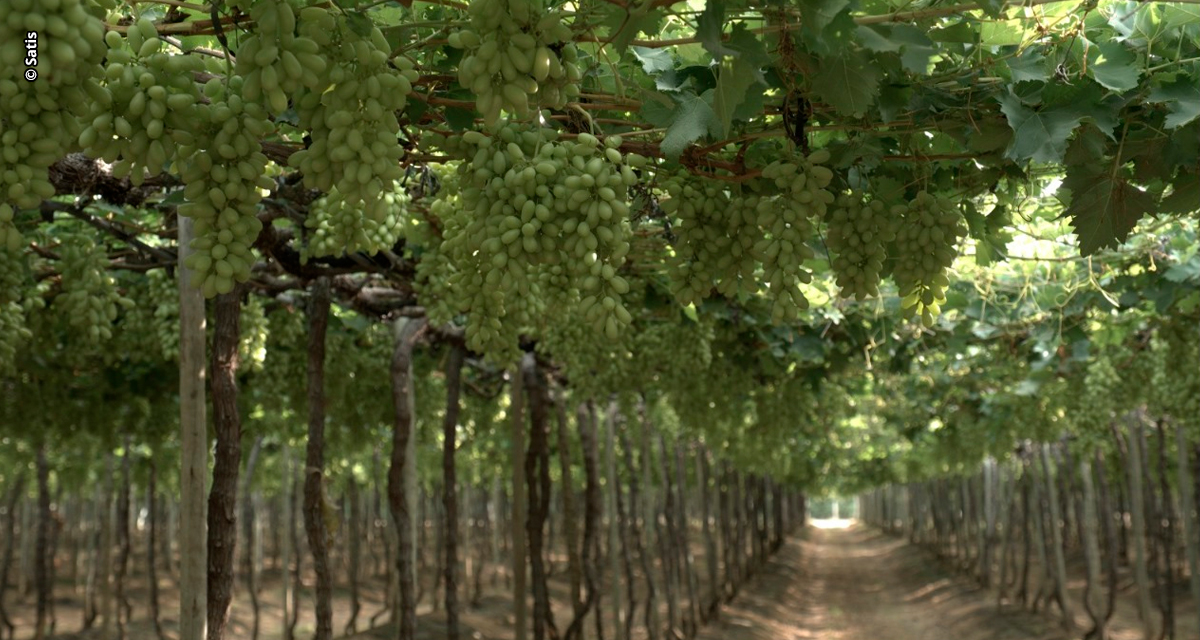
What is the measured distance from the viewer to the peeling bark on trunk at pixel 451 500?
7383 mm

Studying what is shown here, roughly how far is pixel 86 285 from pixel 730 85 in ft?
11.9

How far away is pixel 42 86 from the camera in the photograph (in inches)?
69.4

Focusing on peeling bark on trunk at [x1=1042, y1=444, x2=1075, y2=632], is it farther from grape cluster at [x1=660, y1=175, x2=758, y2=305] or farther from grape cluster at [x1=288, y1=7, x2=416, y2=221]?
grape cluster at [x1=288, y1=7, x2=416, y2=221]

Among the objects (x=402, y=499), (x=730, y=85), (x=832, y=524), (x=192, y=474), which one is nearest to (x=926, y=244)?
Answer: (x=730, y=85)

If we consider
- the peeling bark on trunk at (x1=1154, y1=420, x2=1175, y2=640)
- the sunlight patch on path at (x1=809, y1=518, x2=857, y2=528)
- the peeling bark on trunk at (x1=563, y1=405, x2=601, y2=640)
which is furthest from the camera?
the sunlight patch on path at (x1=809, y1=518, x2=857, y2=528)

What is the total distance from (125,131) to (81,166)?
1.93 m

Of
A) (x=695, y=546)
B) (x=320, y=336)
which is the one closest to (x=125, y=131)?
(x=320, y=336)

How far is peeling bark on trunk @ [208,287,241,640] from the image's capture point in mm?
4086

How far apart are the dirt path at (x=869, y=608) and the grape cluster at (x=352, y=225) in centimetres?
1113

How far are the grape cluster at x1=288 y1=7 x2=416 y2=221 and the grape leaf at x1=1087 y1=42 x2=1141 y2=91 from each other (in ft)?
5.78

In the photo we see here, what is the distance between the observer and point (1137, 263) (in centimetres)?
655

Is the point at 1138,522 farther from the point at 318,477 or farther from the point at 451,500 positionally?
the point at 318,477

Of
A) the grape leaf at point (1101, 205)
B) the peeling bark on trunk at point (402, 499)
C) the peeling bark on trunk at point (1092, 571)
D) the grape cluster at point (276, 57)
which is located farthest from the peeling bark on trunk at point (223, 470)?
the peeling bark on trunk at point (1092, 571)

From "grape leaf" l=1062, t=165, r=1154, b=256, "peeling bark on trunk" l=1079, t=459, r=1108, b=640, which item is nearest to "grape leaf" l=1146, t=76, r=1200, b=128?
"grape leaf" l=1062, t=165, r=1154, b=256
